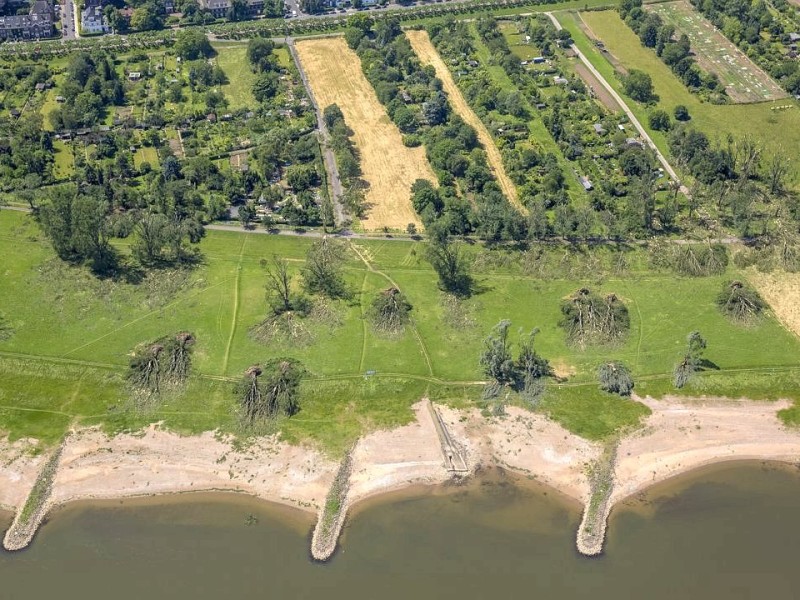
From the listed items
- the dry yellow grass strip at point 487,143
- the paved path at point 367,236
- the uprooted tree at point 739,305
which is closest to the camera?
the uprooted tree at point 739,305

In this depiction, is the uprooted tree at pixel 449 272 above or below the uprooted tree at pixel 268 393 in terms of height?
above

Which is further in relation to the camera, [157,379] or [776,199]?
[776,199]

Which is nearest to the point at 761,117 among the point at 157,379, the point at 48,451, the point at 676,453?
the point at 676,453

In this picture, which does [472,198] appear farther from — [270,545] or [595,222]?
[270,545]

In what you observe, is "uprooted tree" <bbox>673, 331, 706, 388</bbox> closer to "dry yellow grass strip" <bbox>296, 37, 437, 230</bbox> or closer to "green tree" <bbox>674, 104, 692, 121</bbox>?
"dry yellow grass strip" <bbox>296, 37, 437, 230</bbox>

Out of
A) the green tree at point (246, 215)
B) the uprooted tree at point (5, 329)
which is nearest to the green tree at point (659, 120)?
the green tree at point (246, 215)

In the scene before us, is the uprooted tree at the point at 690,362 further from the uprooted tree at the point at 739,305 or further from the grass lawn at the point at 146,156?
Result: the grass lawn at the point at 146,156

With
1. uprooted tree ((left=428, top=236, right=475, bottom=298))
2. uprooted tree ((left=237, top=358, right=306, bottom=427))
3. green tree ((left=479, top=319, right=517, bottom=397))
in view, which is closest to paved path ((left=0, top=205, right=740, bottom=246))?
uprooted tree ((left=428, top=236, right=475, bottom=298))
